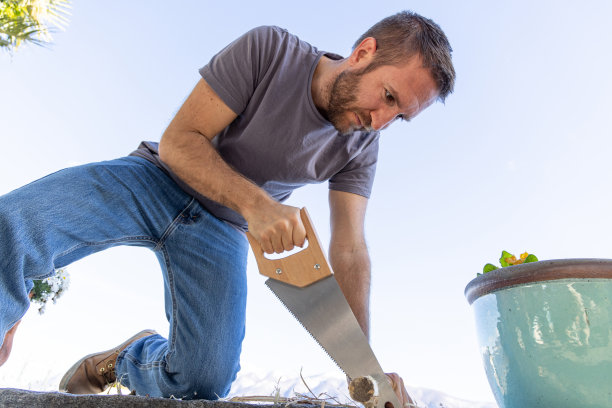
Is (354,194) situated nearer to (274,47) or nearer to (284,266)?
(274,47)

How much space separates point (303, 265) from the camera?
1616mm

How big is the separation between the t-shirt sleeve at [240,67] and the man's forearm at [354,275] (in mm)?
822

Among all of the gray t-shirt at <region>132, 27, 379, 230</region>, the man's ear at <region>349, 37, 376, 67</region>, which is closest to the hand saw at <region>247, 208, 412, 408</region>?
the gray t-shirt at <region>132, 27, 379, 230</region>

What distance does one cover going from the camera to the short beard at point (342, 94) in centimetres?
218

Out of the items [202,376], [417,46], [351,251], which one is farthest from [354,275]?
[417,46]

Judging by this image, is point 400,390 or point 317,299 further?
point 317,299

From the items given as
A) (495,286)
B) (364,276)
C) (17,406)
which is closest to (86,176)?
(17,406)

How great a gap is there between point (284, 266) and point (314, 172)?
34.0 inches

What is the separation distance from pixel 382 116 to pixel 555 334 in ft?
3.89

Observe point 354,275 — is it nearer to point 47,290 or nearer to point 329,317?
point 329,317

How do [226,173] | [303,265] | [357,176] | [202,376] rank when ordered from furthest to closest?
[357,176], [202,376], [226,173], [303,265]

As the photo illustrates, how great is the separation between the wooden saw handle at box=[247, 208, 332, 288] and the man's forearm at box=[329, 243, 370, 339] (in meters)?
0.60

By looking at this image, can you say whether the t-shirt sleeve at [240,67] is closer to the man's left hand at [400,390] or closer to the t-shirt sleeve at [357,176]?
the t-shirt sleeve at [357,176]

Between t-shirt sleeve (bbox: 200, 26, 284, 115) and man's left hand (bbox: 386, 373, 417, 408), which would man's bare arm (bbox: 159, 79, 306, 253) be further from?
man's left hand (bbox: 386, 373, 417, 408)
